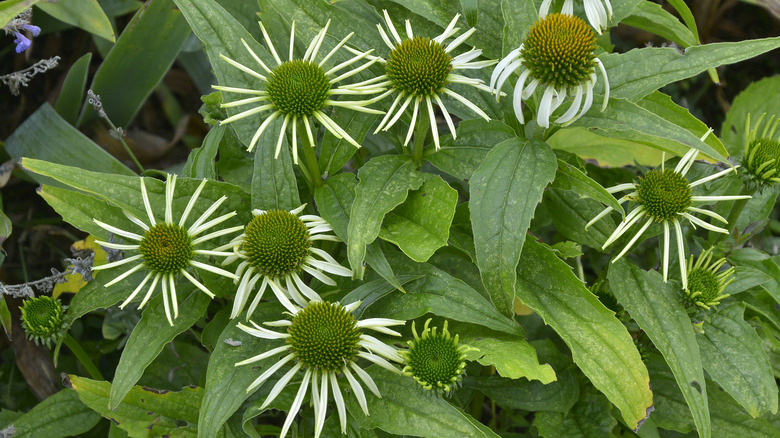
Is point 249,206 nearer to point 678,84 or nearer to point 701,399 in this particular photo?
point 701,399

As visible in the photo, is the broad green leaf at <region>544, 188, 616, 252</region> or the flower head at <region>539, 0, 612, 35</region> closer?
the flower head at <region>539, 0, 612, 35</region>

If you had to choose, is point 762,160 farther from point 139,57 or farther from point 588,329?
point 139,57

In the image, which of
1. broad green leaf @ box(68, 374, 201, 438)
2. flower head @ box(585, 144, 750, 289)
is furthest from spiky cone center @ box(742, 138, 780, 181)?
broad green leaf @ box(68, 374, 201, 438)

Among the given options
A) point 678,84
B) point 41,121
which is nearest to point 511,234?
point 41,121

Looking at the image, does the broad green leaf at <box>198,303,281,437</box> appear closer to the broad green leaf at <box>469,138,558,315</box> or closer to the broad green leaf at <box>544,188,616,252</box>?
the broad green leaf at <box>469,138,558,315</box>

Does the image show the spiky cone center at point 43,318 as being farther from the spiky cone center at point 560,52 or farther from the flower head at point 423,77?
the spiky cone center at point 560,52

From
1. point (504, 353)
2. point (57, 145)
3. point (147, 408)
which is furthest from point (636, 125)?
point (57, 145)
